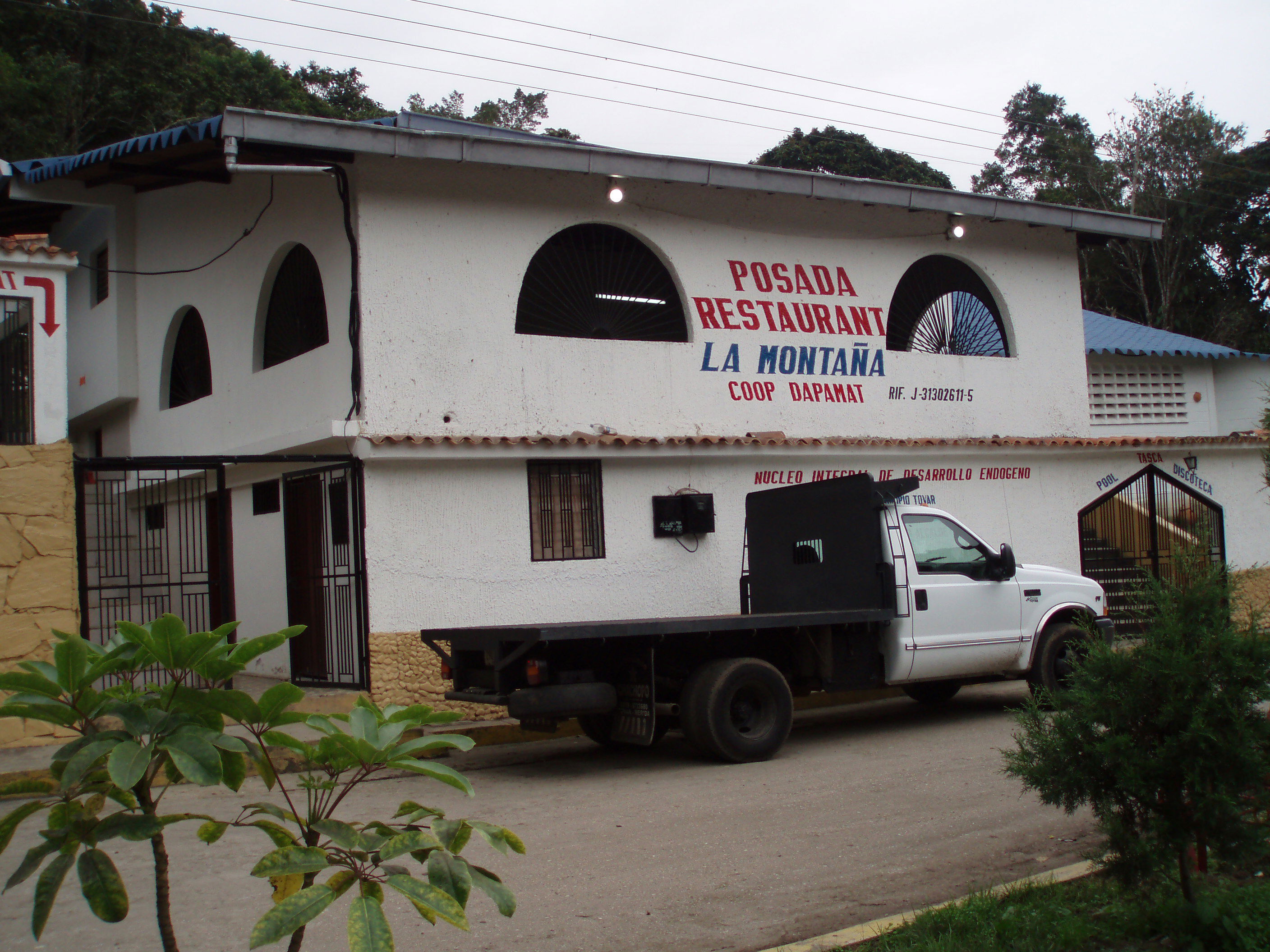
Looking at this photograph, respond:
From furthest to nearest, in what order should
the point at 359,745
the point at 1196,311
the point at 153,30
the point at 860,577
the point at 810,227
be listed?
1. the point at 1196,311
2. the point at 153,30
3. the point at 810,227
4. the point at 860,577
5. the point at 359,745

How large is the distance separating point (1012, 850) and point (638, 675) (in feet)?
11.3

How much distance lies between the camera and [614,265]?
13.1 metres

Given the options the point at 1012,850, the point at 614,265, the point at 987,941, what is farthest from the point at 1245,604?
the point at 614,265

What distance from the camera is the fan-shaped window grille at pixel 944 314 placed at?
15.3 metres

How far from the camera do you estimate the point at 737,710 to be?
365 inches

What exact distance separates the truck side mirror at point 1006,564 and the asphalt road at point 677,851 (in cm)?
149

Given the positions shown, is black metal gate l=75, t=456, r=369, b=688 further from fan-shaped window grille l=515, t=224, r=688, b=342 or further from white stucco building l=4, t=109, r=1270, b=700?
fan-shaped window grille l=515, t=224, r=688, b=342

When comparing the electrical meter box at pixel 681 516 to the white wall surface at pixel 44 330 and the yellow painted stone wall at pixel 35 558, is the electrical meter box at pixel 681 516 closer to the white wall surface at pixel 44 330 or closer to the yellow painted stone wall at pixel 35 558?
the yellow painted stone wall at pixel 35 558

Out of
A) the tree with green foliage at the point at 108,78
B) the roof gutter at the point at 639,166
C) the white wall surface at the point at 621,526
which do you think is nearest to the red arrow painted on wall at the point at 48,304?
the roof gutter at the point at 639,166

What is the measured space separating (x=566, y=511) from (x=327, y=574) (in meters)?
2.57

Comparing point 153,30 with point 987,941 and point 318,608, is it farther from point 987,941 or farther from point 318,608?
point 987,941

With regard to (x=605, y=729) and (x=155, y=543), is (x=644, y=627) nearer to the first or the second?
(x=605, y=729)

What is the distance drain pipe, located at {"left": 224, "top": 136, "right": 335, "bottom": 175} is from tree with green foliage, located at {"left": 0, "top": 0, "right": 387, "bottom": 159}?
16.6 metres

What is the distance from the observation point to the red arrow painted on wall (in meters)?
10.2
